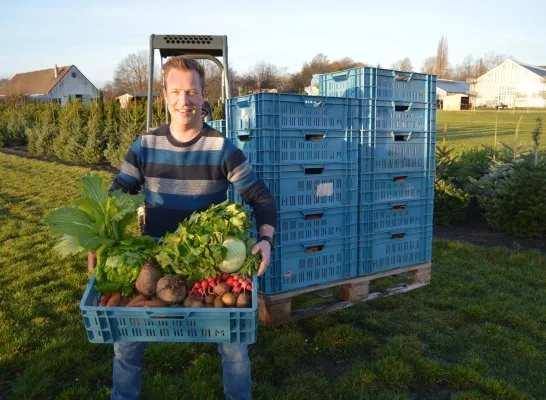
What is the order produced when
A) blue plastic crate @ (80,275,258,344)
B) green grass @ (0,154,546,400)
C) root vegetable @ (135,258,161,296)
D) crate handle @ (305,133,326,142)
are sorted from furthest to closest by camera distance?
crate handle @ (305,133,326,142)
green grass @ (0,154,546,400)
root vegetable @ (135,258,161,296)
blue plastic crate @ (80,275,258,344)

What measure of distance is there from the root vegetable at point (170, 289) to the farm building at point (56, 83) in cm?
6332

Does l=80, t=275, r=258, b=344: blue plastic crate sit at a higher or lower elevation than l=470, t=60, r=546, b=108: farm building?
lower

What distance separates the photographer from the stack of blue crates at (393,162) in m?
4.24

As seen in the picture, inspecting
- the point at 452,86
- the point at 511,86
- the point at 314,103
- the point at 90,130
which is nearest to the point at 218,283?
the point at 314,103

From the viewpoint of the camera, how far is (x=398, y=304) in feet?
15.8

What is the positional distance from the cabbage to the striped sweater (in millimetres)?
322

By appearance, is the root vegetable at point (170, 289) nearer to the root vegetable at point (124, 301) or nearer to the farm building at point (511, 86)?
the root vegetable at point (124, 301)

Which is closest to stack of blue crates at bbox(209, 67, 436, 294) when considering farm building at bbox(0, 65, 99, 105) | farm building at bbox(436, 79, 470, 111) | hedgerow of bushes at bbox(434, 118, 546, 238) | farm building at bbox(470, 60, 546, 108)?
hedgerow of bushes at bbox(434, 118, 546, 238)

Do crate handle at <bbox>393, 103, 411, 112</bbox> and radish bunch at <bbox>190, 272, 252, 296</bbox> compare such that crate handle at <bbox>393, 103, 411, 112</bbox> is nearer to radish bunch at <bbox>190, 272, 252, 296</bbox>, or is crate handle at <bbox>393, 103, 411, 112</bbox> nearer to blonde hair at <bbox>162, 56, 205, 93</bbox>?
blonde hair at <bbox>162, 56, 205, 93</bbox>

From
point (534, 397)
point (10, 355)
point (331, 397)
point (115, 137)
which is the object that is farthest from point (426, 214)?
point (115, 137)

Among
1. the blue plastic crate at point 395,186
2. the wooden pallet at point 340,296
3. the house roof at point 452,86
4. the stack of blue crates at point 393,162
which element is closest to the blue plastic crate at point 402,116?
the stack of blue crates at point 393,162

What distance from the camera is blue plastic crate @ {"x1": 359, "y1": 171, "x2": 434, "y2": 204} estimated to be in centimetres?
425

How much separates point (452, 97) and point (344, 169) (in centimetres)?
7445

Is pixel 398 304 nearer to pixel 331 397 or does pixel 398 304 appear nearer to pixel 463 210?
pixel 331 397
